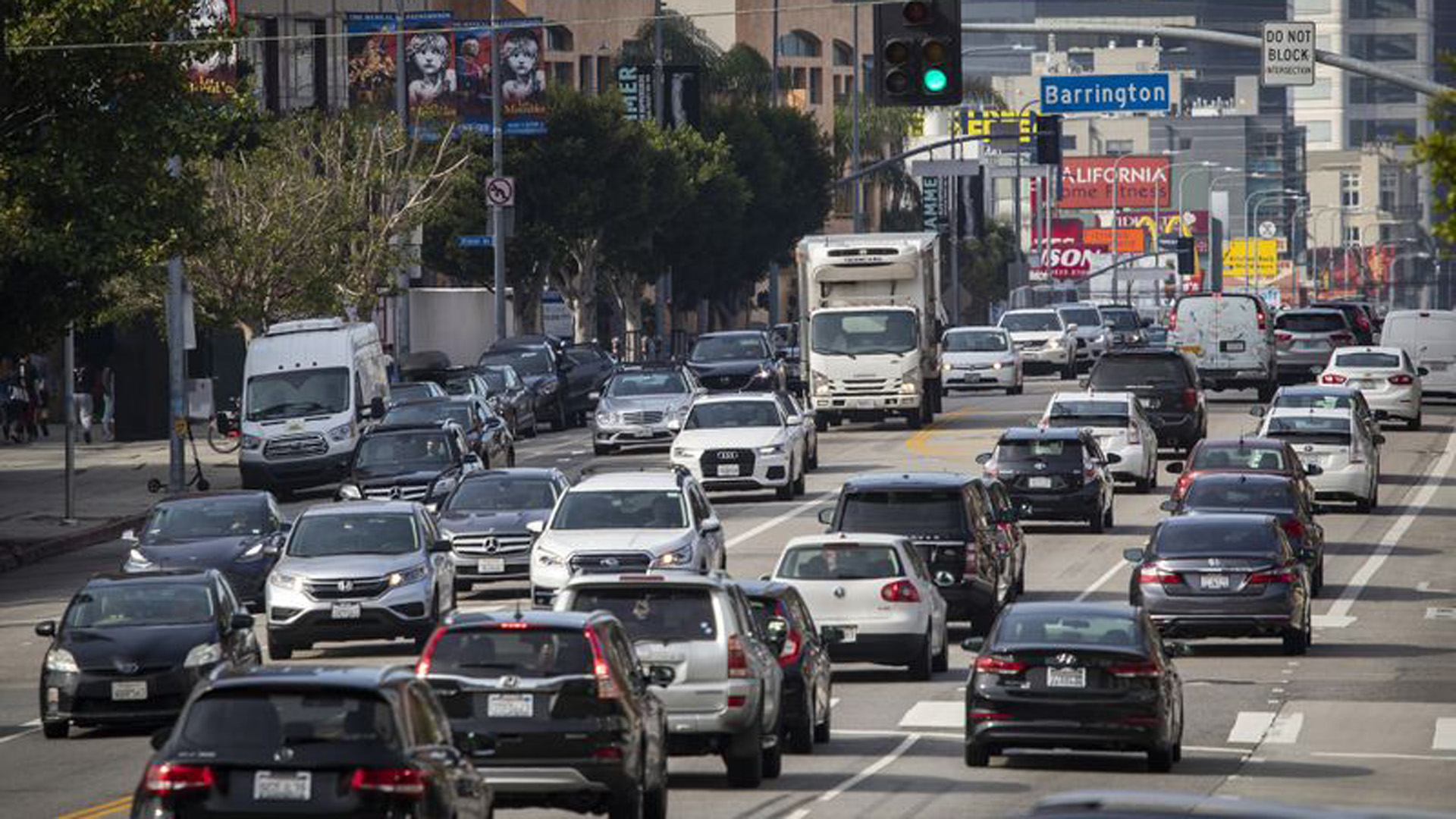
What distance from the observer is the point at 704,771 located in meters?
23.3

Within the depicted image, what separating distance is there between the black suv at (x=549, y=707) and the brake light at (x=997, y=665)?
17.6ft

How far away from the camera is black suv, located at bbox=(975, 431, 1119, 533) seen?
43594mm

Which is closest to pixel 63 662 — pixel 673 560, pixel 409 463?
pixel 673 560

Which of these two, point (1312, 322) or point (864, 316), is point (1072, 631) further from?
point (1312, 322)

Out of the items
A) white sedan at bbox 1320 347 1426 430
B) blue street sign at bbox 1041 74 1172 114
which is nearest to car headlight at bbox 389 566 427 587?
white sedan at bbox 1320 347 1426 430

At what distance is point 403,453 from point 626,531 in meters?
11.3

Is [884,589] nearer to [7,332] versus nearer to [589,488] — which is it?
[589,488]

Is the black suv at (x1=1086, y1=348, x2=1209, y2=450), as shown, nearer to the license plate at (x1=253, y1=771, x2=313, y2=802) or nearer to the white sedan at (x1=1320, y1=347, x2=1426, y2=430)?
the white sedan at (x1=1320, y1=347, x2=1426, y2=430)

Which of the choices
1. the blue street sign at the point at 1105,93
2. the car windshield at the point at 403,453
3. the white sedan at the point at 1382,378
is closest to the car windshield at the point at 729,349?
the white sedan at the point at 1382,378

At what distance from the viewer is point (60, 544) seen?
45.9 m

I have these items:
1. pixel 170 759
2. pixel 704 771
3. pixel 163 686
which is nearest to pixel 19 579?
pixel 163 686

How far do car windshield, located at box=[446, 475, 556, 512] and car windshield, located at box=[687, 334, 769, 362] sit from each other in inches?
1165

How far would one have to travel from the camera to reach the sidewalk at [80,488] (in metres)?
46.3

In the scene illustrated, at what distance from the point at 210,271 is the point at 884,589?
1435 inches
